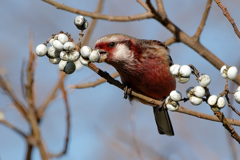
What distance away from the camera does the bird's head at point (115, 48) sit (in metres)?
4.09

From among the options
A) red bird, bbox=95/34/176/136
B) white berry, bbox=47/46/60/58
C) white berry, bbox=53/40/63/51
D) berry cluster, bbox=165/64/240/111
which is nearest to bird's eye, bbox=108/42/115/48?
red bird, bbox=95/34/176/136

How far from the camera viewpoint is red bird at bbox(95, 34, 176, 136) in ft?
13.8

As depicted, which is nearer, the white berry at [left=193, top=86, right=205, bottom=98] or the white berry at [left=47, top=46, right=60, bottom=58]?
the white berry at [left=193, top=86, right=205, bottom=98]

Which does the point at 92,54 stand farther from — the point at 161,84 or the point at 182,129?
the point at 182,129

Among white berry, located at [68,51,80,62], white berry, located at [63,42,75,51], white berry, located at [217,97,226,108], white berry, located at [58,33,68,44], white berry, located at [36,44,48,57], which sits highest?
white berry, located at [217,97,226,108]

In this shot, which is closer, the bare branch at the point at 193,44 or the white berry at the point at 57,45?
the white berry at the point at 57,45

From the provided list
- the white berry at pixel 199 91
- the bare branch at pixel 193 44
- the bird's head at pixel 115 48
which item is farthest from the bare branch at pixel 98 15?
the white berry at pixel 199 91

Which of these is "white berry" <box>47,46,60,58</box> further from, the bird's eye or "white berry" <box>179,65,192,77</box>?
the bird's eye

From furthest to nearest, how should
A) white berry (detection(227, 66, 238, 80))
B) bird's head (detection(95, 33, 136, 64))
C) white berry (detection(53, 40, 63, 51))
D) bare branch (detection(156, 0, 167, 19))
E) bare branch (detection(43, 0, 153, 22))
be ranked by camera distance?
bare branch (detection(156, 0, 167, 19)) < bare branch (detection(43, 0, 153, 22)) < bird's head (detection(95, 33, 136, 64)) < white berry (detection(53, 40, 63, 51)) < white berry (detection(227, 66, 238, 80))

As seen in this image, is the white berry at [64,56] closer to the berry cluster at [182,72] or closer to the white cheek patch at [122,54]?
the berry cluster at [182,72]

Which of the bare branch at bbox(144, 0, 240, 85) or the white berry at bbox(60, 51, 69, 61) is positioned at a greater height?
the white berry at bbox(60, 51, 69, 61)

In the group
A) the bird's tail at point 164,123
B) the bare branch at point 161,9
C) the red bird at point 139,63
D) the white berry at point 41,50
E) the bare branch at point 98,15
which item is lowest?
the bird's tail at point 164,123

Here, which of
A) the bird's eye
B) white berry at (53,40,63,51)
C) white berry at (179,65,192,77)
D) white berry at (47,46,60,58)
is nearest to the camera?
white berry at (179,65,192,77)

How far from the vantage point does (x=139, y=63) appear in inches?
176
